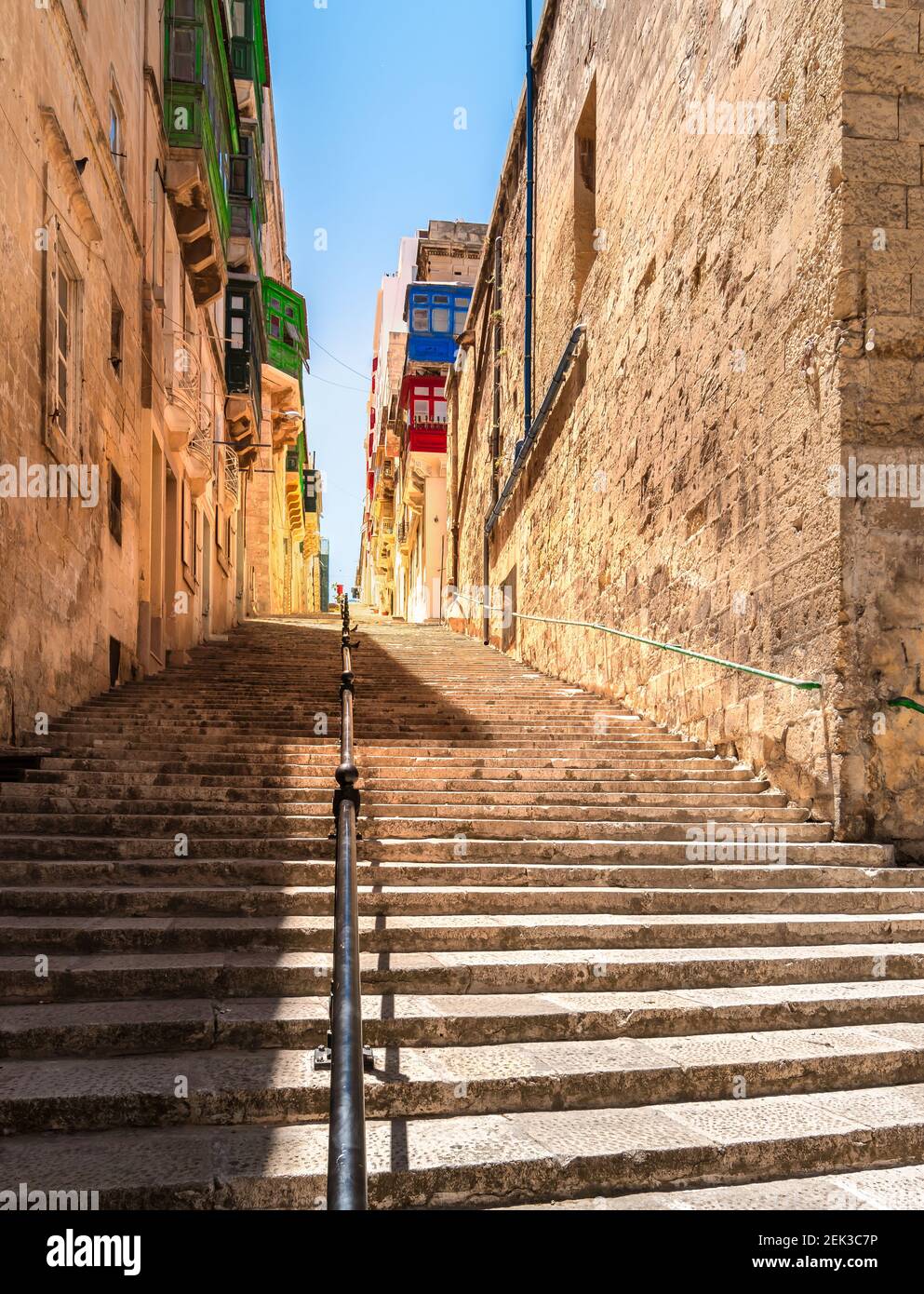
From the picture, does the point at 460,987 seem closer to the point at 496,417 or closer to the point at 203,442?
the point at 203,442

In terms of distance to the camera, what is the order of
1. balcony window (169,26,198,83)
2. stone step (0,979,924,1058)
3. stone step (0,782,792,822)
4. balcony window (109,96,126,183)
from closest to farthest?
stone step (0,979,924,1058)
stone step (0,782,792,822)
balcony window (109,96,126,183)
balcony window (169,26,198,83)

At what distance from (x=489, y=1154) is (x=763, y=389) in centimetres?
544

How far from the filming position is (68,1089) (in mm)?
2830

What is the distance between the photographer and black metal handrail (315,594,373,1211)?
1741 millimetres

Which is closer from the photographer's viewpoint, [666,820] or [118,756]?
[666,820]

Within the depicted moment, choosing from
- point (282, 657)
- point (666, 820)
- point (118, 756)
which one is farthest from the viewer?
point (282, 657)

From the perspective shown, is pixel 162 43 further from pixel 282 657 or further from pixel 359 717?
pixel 359 717

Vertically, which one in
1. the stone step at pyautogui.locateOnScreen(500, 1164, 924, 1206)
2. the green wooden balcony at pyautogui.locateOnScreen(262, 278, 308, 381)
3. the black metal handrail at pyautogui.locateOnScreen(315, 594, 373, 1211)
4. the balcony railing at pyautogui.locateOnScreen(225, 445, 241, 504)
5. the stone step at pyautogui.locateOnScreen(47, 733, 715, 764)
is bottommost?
the stone step at pyautogui.locateOnScreen(500, 1164, 924, 1206)

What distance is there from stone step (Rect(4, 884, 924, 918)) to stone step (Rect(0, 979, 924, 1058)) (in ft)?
2.40

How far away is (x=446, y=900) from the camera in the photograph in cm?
450

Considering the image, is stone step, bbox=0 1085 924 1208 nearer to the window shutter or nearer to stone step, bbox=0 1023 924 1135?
stone step, bbox=0 1023 924 1135

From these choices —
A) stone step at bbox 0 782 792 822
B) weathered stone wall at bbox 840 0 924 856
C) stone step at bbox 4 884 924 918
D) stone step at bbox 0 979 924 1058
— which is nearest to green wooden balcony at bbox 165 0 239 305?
weathered stone wall at bbox 840 0 924 856
